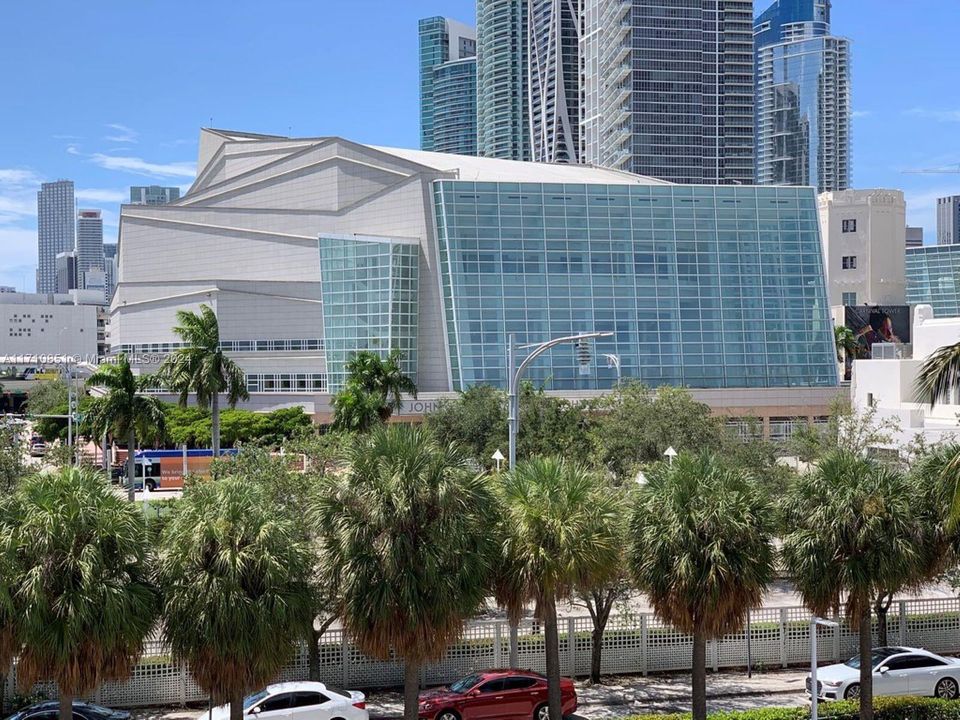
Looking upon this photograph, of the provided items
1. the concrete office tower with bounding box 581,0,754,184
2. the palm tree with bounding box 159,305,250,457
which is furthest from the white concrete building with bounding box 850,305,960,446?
the concrete office tower with bounding box 581,0,754,184

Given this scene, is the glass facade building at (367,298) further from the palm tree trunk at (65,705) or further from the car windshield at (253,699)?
the palm tree trunk at (65,705)

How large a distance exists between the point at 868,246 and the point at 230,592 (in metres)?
121

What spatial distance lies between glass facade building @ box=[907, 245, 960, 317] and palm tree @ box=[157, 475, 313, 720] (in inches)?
6300

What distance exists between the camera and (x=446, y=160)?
109 metres

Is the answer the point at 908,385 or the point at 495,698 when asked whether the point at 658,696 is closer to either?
the point at 495,698

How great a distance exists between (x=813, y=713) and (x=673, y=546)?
4.25 meters

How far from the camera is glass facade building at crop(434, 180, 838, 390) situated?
80.7 meters

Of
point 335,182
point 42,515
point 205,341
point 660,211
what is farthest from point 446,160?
point 42,515

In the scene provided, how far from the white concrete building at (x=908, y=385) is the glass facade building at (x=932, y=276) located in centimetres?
11288

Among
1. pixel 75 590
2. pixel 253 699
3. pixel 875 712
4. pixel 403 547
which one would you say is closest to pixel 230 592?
pixel 75 590

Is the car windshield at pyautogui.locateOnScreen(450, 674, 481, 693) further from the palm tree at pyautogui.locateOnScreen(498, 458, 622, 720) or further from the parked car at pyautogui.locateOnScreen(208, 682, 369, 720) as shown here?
the parked car at pyautogui.locateOnScreen(208, 682, 369, 720)

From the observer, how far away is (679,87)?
568 ft

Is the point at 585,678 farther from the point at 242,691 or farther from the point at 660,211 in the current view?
the point at 660,211

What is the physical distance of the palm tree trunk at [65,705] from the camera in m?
21.3
